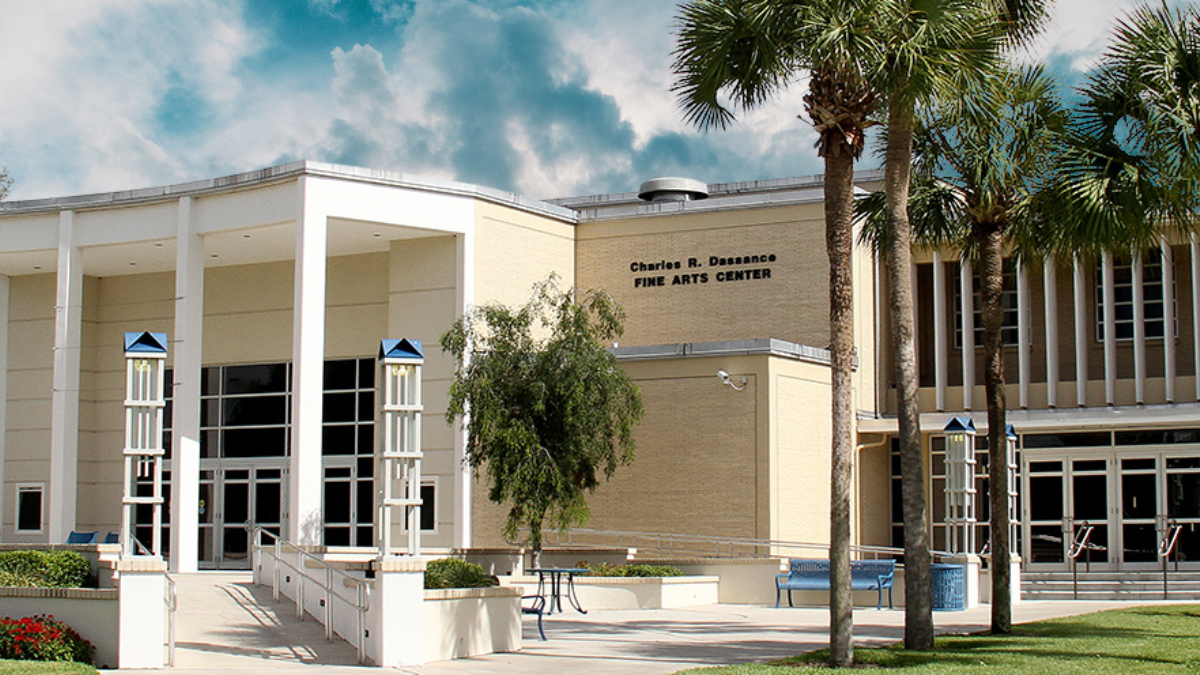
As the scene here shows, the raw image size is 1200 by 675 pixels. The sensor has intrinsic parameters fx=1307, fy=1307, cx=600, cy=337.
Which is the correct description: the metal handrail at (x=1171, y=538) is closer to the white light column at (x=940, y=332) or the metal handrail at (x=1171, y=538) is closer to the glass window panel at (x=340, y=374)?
the white light column at (x=940, y=332)

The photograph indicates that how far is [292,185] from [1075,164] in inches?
670

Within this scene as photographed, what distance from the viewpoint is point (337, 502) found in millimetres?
32406

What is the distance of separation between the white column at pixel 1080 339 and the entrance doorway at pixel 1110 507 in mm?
1560

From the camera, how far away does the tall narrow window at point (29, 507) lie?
34188 millimetres

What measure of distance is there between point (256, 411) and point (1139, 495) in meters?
21.6

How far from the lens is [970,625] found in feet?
63.4

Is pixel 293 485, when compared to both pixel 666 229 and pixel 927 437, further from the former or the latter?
pixel 927 437

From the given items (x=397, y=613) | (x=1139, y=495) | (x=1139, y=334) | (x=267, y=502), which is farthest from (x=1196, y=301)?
(x=267, y=502)

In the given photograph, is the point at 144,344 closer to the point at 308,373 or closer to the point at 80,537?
the point at 308,373

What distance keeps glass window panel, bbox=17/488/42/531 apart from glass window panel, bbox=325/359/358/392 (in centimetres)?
859

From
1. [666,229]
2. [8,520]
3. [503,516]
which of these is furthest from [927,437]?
[8,520]

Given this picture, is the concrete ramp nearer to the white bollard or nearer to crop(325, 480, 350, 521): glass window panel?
the white bollard

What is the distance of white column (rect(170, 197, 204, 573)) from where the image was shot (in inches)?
1088

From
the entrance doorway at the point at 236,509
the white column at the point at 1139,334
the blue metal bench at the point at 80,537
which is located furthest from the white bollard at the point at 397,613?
the white column at the point at 1139,334
